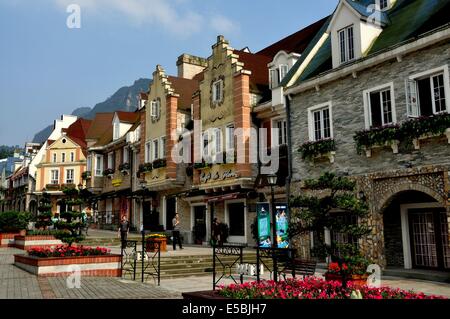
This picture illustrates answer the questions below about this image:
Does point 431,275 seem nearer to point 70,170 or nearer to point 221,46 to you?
point 221,46

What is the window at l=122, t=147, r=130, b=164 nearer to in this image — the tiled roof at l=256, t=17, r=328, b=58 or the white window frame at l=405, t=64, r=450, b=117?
the tiled roof at l=256, t=17, r=328, b=58

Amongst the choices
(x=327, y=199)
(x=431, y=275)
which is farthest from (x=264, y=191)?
(x=327, y=199)

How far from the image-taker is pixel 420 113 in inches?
607

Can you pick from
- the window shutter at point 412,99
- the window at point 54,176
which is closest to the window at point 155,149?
the window shutter at point 412,99

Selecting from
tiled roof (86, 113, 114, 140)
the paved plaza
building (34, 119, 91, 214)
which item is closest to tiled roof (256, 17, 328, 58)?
the paved plaza

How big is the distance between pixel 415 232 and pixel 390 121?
446cm

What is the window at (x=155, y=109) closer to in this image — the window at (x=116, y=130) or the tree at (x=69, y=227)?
the window at (x=116, y=130)

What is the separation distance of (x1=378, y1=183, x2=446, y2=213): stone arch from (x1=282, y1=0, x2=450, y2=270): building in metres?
0.03

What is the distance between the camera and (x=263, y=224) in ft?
66.1

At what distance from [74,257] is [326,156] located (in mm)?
10788

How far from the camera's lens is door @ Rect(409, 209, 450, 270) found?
1608cm

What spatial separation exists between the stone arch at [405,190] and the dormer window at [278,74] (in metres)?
9.30

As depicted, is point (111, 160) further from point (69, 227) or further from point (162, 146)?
point (69, 227)

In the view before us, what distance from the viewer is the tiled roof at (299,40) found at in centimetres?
2627
